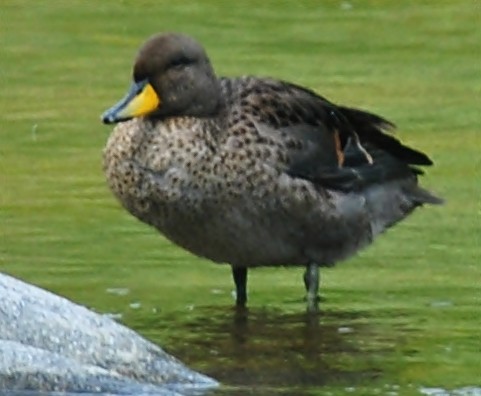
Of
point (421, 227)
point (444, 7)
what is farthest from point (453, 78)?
point (421, 227)

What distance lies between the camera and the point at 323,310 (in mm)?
10672

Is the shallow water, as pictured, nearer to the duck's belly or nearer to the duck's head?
the duck's belly

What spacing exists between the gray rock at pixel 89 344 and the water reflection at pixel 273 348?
10.0 inches

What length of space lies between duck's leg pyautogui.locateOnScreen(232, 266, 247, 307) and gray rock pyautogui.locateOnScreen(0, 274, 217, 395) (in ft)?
5.31

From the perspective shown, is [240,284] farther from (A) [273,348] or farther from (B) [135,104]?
(B) [135,104]

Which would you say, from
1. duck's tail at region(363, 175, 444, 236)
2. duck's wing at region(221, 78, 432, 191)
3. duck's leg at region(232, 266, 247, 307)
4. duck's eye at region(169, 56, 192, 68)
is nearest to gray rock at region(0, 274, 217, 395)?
duck's leg at region(232, 266, 247, 307)

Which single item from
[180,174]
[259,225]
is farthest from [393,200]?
[180,174]

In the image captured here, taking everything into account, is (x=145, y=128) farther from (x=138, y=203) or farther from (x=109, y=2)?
(x=109, y=2)

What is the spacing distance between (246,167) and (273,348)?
0.86 m

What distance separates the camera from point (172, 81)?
1077cm

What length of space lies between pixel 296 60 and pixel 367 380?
25.6 feet

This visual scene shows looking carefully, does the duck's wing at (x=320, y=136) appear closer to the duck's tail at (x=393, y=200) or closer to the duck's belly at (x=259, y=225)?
the duck's tail at (x=393, y=200)

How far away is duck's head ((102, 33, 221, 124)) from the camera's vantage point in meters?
10.7

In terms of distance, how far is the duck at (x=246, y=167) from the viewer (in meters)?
10.3
